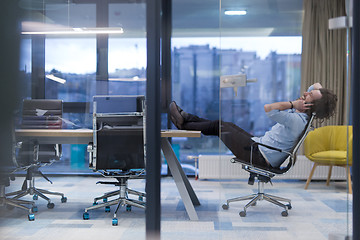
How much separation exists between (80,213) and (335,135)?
187cm

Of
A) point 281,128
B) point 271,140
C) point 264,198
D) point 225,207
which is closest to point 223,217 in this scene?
point 225,207

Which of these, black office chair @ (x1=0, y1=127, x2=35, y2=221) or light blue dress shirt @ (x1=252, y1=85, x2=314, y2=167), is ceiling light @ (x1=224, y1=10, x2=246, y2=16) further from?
black office chair @ (x1=0, y1=127, x2=35, y2=221)

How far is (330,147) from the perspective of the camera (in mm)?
2551

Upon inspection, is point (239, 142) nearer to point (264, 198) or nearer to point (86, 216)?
point (264, 198)

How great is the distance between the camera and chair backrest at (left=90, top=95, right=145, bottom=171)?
261 centimetres

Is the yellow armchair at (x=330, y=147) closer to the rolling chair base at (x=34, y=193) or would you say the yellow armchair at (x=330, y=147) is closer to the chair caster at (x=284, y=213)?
the chair caster at (x=284, y=213)

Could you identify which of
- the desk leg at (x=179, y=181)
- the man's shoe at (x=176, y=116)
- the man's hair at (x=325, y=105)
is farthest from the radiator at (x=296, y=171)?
the man's shoe at (x=176, y=116)

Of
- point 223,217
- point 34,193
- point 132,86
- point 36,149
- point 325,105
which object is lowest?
point 223,217

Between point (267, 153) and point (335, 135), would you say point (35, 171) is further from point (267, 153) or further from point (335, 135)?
point (335, 135)

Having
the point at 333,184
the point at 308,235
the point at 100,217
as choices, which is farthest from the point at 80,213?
the point at 333,184

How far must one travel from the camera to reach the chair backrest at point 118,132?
8.57 ft

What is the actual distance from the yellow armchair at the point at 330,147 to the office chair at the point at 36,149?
1767 mm

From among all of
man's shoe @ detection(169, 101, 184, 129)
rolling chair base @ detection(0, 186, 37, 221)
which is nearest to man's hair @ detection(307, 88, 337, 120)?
man's shoe @ detection(169, 101, 184, 129)

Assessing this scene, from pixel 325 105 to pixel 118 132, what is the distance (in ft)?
5.26
